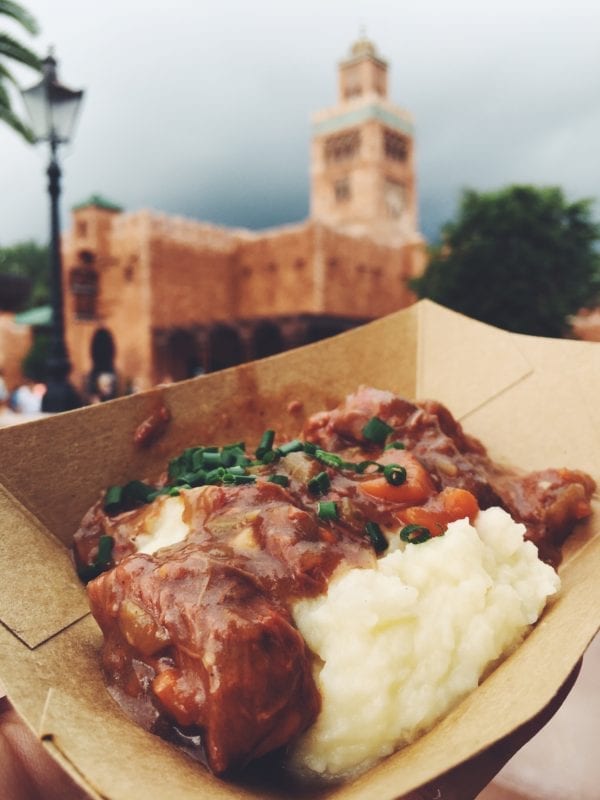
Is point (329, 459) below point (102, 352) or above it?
above

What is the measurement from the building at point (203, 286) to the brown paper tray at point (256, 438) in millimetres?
17323

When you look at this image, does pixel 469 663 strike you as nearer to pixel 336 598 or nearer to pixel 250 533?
pixel 336 598

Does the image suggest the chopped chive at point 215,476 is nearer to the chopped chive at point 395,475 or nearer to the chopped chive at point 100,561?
the chopped chive at point 100,561

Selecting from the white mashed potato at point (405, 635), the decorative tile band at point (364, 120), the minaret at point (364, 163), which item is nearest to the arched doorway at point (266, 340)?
the minaret at point (364, 163)

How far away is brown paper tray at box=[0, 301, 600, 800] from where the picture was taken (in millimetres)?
1092

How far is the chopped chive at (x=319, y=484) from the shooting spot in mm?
1721

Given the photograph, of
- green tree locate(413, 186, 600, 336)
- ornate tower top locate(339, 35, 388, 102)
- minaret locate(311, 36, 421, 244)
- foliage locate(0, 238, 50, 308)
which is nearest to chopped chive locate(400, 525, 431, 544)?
green tree locate(413, 186, 600, 336)

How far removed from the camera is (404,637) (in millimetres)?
1354

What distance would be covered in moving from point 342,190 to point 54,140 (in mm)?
37661

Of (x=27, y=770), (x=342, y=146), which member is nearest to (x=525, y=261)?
(x=27, y=770)

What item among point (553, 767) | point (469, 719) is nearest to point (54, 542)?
point (469, 719)

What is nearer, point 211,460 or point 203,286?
point 211,460

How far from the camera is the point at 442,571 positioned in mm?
1484

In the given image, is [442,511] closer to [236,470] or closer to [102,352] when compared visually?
[236,470]
